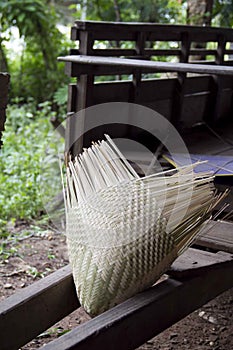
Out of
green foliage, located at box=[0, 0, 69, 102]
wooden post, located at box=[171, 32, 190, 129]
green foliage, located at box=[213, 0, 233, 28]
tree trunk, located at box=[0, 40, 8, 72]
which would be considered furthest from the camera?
tree trunk, located at box=[0, 40, 8, 72]

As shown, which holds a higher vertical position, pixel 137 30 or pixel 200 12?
pixel 200 12

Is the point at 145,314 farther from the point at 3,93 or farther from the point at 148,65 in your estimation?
the point at 148,65

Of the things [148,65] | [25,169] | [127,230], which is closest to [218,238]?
[127,230]

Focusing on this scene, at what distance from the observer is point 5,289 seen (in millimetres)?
3873

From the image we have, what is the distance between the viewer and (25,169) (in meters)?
6.09

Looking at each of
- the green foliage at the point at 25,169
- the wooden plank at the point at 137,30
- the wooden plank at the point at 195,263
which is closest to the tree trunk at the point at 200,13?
the wooden plank at the point at 137,30

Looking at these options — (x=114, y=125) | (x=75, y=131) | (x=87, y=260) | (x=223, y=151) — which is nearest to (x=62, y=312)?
(x=87, y=260)

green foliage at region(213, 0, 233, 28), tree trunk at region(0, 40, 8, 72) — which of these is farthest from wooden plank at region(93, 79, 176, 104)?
tree trunk at region(0, 40, 8, 72)

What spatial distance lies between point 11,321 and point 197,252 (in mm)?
1034

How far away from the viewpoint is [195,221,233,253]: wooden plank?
9.35 ft

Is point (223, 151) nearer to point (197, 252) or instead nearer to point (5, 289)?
point (197, 252)

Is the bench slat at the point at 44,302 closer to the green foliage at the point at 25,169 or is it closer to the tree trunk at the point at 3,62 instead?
the green foliage at the point at 25,169

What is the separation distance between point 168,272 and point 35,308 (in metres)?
0.60

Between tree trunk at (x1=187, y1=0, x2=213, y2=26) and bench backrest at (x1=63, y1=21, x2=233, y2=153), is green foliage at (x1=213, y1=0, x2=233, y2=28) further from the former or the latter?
bench backrest at (x1=63, y1=21, x2=233, y2=153)
